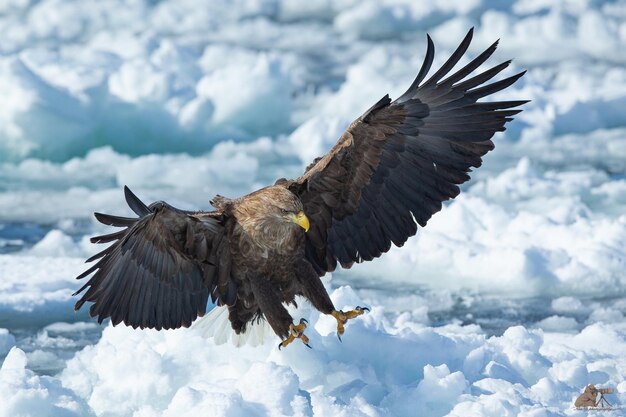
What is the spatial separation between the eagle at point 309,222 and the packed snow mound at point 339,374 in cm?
30

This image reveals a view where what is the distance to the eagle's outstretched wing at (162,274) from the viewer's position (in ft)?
19.0

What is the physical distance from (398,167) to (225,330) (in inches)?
57.4

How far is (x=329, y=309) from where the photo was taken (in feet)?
19.2

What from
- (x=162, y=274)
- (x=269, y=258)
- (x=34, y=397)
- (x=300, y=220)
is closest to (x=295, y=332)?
(x=269, y=258)

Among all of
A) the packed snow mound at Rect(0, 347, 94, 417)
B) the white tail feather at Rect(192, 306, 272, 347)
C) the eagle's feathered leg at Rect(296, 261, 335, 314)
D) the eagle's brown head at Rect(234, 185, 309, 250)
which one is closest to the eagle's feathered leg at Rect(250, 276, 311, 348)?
the eagle's feathered leg at Rect(296, 261, 335, 314)

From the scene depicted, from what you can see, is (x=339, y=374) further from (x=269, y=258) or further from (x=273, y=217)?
(x=273, y=217)

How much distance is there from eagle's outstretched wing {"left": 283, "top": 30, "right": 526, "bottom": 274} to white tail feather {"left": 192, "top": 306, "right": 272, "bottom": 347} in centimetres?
53

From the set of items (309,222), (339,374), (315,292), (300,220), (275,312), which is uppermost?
(309,222)

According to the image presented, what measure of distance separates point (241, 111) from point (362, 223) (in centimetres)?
760

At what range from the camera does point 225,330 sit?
257 inches

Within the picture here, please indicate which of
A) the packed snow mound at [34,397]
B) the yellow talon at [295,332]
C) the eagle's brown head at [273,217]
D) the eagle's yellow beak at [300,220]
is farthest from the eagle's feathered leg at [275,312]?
the packed snow mound at [34,397]

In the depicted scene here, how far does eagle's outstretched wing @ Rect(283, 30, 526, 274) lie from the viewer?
234 inches

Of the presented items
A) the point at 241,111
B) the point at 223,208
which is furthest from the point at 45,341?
the point at 241,111

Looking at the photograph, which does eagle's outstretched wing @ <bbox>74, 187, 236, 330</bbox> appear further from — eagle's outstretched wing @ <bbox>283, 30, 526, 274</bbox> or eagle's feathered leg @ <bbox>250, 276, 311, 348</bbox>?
eagle's outstretched wing @ <bbox>283, 30, 526, 274</bbox>
